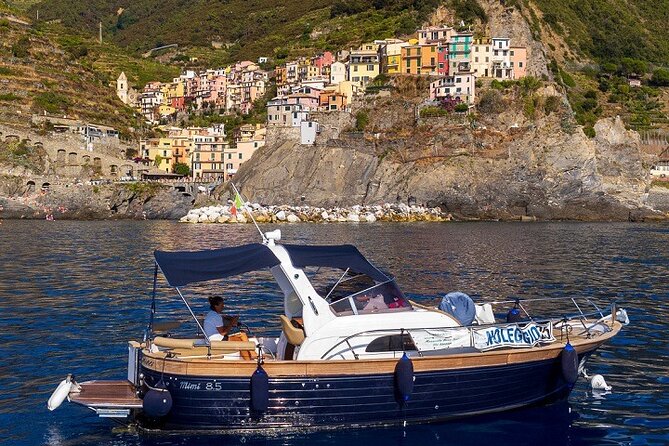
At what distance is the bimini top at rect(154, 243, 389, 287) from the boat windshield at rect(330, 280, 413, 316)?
0.23 metres

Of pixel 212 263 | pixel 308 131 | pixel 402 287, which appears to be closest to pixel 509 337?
pixel 212 263

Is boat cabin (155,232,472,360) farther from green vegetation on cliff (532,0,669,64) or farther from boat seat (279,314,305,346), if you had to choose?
green vegetation on cliff (532,0,669,64)

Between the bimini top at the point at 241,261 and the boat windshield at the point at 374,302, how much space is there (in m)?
0.23

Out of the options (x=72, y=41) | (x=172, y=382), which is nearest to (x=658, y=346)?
(x=172, y=382)

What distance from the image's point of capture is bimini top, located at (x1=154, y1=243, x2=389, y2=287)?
497 inches

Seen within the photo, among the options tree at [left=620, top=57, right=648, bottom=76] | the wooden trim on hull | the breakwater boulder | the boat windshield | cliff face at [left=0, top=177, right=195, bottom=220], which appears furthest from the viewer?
tree at [left=620, top=57, right=648, bottom=76]

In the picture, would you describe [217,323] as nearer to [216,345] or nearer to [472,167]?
[216,345]

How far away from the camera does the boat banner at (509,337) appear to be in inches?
514

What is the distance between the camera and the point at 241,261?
12945 millimetres

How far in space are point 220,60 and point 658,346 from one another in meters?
182

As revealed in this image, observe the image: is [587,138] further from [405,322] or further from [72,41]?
[72,41]

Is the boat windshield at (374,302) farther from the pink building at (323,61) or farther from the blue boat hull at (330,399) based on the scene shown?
the pink building at (323,61)

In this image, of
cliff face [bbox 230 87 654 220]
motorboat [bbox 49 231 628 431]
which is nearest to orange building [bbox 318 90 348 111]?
cliff face [bbox 230 87 654 220]

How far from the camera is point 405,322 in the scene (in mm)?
12945
